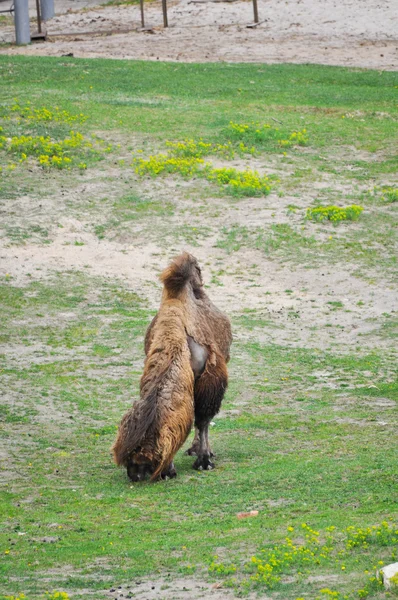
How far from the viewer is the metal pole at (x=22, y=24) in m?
29.6

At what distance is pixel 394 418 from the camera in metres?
10.5

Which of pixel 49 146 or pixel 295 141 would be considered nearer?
pixel 49 146

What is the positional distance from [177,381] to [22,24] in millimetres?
23361

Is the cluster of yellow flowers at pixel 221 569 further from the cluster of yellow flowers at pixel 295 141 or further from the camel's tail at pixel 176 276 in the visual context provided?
the cluster of yellow flowers at pixel 295 141

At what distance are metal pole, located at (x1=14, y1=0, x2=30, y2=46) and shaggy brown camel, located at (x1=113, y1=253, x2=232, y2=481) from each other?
21.5 metres

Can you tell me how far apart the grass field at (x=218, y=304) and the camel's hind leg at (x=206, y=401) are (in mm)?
163

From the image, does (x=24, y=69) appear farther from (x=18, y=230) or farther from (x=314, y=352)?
(x=314, y=352)

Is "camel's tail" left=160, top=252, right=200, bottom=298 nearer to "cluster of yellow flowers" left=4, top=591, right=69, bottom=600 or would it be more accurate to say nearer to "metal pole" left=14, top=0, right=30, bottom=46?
"cluster of yellow flowers" left=4, top=591, right=69, bottom=600

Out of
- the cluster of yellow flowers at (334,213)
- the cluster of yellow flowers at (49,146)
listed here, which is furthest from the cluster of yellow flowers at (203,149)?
the cluster of yellow flowers at (334,213)

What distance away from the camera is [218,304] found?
15.3 meters

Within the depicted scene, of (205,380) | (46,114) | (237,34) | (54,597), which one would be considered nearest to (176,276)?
(205,380)

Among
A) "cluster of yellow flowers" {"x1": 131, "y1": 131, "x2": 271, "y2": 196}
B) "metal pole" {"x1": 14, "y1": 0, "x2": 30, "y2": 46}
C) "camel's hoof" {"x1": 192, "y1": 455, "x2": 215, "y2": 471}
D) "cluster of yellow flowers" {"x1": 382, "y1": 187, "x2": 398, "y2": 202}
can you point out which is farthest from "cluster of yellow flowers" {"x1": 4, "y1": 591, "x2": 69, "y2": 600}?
"metal pole" {"x1": 14, "y1": 0, "x2": 30, "y2": 46}

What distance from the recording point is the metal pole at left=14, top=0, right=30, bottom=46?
2956cm

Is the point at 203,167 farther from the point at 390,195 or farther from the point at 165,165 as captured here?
the point at 390,195
